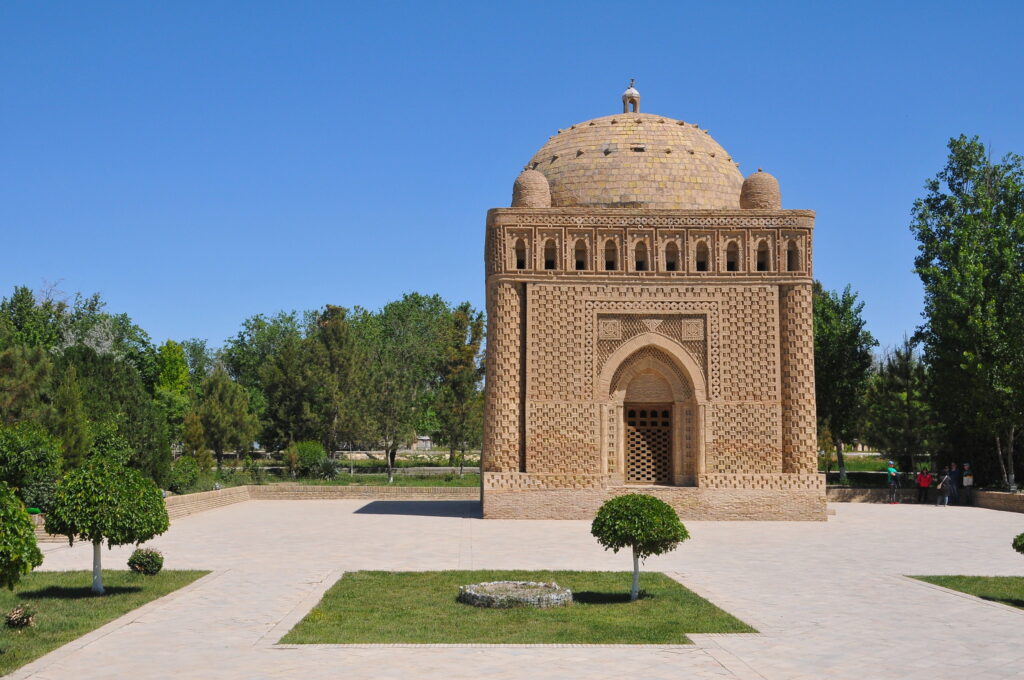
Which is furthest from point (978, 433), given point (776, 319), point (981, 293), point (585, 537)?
point (585, 537)

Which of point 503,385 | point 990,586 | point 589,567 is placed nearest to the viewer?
point 990,586

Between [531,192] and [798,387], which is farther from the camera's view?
[531,192]

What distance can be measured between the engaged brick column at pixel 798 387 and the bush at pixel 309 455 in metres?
17.8

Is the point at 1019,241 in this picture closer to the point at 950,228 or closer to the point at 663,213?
the point at 950,228

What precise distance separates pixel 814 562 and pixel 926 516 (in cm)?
1024

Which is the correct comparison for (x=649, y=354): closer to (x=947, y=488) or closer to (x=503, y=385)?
(x=503, y=385)

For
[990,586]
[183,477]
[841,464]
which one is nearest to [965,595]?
[990,586]

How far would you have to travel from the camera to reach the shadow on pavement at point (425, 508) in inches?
911

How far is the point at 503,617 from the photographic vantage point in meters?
9.69

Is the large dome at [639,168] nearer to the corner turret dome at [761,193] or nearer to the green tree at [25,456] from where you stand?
the corner turret dome at [761,193]

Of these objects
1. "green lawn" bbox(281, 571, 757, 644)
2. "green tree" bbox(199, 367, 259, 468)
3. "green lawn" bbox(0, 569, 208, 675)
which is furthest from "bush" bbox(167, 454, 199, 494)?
"green lawn" bbox(281, 571, 757, 644)

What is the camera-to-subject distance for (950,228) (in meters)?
30.9

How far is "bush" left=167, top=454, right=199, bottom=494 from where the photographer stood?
1049 inches

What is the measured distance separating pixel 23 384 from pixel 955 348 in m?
23.8
